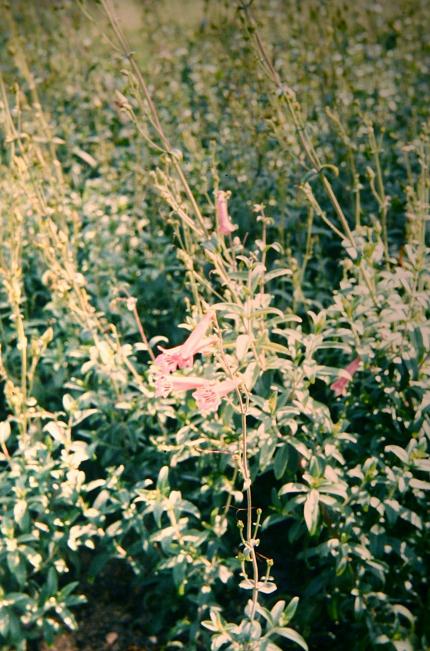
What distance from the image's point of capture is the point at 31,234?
359cm

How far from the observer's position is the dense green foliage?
8.01 feet

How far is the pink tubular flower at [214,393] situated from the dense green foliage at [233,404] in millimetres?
34

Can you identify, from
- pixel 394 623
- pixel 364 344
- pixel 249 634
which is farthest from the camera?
pixel 364 344

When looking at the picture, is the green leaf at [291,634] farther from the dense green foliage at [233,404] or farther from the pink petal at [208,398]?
the pink petal at [208,398]

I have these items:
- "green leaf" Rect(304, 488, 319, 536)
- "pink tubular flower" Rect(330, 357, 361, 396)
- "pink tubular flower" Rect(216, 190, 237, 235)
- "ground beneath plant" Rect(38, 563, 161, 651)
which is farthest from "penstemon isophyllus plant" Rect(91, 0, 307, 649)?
"ground beneath plant" Rect(38, 563, 161, 651)

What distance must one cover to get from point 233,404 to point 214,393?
141 millimetres

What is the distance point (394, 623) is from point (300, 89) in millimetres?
2992

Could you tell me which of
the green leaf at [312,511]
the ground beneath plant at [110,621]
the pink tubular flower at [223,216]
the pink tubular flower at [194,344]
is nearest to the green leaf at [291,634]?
the green leaf at [312,511]

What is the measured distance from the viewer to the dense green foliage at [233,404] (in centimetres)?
244

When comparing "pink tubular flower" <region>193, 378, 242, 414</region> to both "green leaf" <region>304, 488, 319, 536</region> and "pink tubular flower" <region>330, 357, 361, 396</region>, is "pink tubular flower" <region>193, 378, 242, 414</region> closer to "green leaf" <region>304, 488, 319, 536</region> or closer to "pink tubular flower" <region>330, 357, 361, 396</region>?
"green leaf" <region>304, 488, 319, 536</region>

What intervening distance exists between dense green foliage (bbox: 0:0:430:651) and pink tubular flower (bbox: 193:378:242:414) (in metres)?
0.03

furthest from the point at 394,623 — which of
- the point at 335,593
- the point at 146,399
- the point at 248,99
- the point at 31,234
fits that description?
the point at 248,99

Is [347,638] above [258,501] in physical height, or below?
below

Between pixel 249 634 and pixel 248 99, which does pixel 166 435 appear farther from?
pixel 248 99
